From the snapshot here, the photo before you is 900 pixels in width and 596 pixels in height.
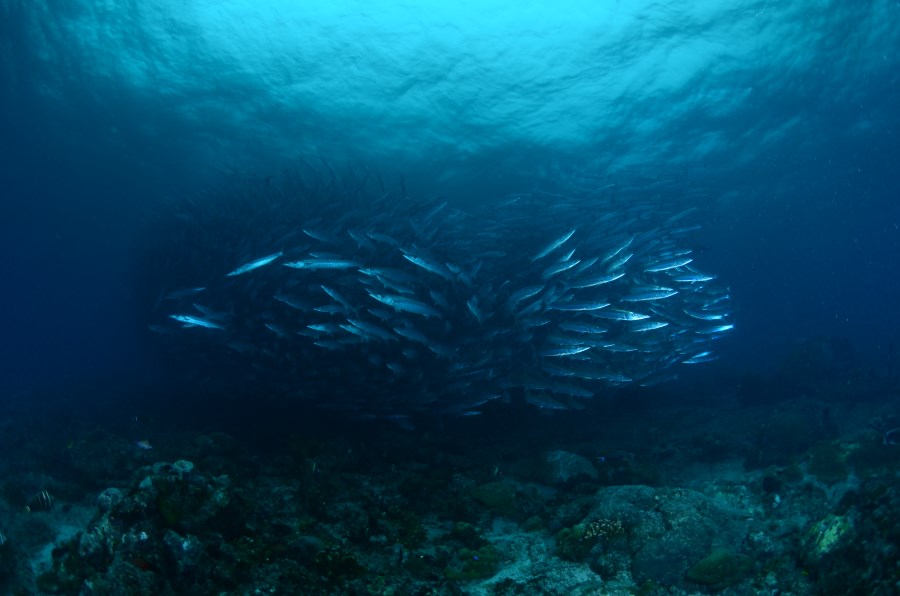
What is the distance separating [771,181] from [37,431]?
4203 centimetres

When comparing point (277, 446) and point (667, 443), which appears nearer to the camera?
point (277, 446)

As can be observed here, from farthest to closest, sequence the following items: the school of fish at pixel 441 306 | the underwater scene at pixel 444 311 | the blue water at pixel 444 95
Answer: the blue water at pixel 444 95 < the school of fish at pixel 441 306 < the underwater scene at pixel 444 311

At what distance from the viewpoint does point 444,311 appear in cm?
1147

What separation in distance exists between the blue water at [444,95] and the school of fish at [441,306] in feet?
10.5

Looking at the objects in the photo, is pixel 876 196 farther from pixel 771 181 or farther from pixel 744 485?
pixel 744 485

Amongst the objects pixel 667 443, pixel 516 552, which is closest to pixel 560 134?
pixel 667 443

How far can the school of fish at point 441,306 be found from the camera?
1055cm

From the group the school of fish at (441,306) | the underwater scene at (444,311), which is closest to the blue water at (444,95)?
the underwater scene at (444,311)

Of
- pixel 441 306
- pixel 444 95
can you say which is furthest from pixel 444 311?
pixel 444 95

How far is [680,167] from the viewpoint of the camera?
2766 centimetres

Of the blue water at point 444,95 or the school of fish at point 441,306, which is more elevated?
the blue water at point 444,95

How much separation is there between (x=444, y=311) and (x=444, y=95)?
1207 centimetres

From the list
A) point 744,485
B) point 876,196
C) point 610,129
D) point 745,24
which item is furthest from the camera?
point 876,196

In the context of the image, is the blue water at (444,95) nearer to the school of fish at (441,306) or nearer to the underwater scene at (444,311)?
the underwater scene at (444,311)
